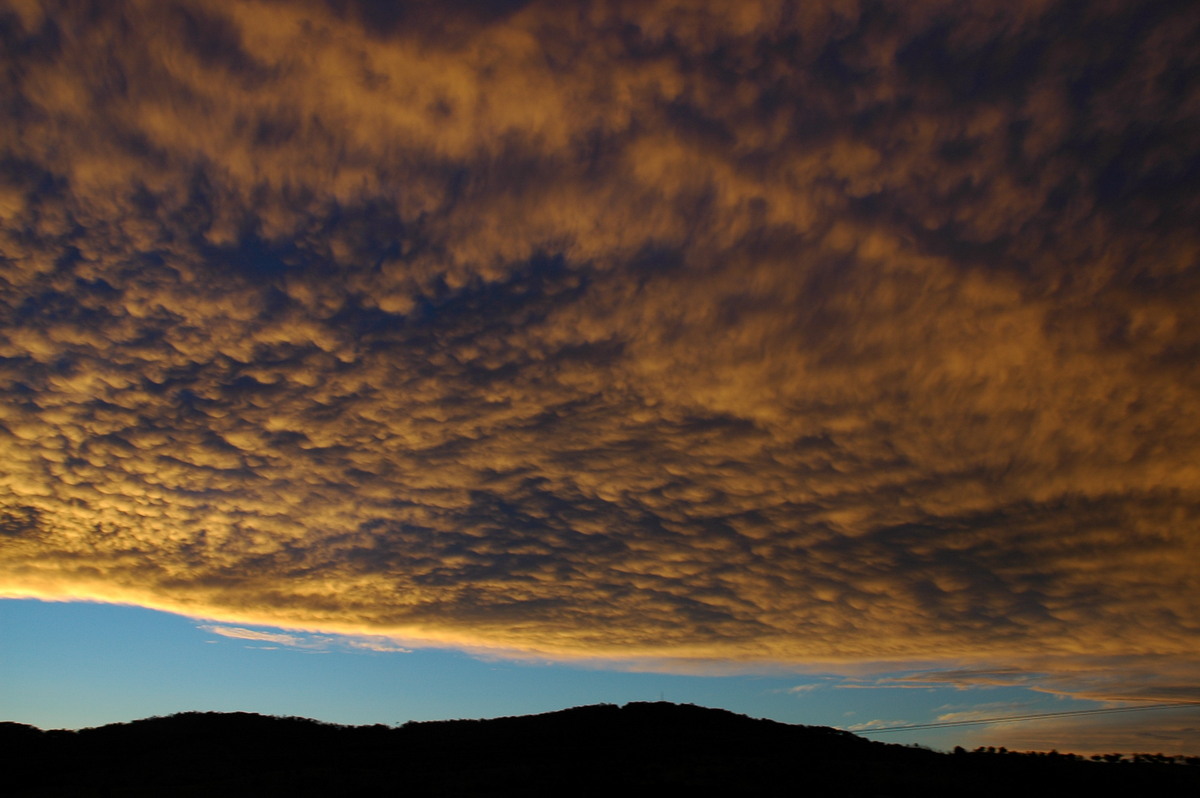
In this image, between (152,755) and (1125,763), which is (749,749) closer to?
(1125,763)

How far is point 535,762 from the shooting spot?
6069cm

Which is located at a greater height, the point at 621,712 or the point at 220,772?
the point at 621,712

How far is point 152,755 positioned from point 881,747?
72.7m

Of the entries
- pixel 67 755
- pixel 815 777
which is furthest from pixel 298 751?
pixel 815 777

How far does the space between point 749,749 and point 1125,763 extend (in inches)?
1155

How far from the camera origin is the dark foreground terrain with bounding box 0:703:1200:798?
49.1 meters

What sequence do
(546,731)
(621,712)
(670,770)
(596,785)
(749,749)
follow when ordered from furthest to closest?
(621,712) → (546,731) → (749,749) → (670,770) → (596,785)

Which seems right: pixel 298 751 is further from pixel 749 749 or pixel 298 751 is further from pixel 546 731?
pixel 749 749

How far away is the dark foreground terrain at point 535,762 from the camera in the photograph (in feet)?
161

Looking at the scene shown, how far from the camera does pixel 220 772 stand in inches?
2562

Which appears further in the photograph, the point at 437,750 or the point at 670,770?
the point at 437,750

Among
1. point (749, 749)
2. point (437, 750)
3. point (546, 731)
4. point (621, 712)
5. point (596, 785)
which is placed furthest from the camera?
point (621, 712)

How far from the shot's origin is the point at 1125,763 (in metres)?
56.1

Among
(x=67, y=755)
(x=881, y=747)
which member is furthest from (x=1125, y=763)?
(x=67, y=755)
